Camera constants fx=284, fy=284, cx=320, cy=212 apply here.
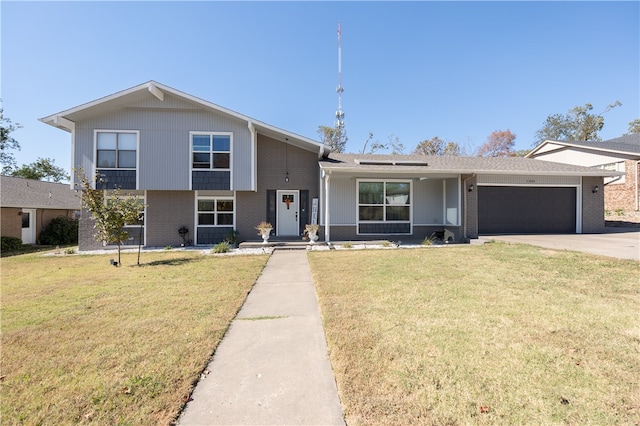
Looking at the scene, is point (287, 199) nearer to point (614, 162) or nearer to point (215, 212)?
point (215, 212)

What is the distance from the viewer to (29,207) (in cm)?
1623

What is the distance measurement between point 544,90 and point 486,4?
12977mm

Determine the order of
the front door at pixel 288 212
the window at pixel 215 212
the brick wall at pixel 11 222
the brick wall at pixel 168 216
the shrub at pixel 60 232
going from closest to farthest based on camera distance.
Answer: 1. the brick wall at pixel 168 216
2. the window at pixel 215 212
3. the front door at pixel 288 212
4. the brick wall at pixel 11 222
5. the shrub at pixel 60 232

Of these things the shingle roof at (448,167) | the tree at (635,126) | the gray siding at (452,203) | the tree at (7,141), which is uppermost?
the tree at (635,126)

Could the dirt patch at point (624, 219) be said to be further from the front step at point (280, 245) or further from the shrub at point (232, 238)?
the shrub at point (232, 238)

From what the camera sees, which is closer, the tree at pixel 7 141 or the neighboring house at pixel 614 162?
the neighboring house at pixel 614 162

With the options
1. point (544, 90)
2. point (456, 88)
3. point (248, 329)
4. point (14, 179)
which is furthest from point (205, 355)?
point (544, 90)

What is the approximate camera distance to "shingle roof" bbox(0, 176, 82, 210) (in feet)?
52.2

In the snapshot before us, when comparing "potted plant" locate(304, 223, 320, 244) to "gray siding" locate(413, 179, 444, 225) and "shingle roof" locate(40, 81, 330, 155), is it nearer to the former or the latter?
"shingle roof" locate(40, 81, 330, 155)

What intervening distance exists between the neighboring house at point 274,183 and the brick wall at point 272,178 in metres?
0.05

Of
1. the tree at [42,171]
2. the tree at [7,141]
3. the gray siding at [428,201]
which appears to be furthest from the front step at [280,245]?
the tree at [42,171]

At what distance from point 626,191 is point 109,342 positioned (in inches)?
1028

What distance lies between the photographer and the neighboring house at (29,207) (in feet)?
50.6

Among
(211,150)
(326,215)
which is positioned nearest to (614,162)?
(326,215)
